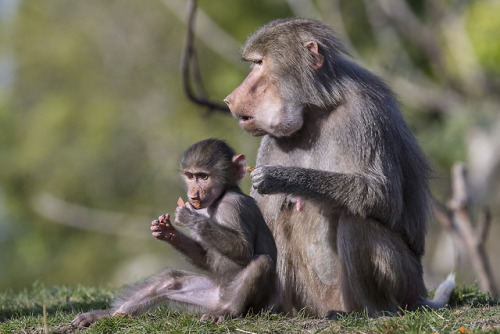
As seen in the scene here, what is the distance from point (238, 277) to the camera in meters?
5.64

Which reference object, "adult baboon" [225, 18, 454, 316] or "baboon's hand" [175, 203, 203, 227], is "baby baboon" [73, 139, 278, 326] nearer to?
"baboon's hand" [175, 203, 203, 227]

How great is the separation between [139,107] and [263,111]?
79.5 feet

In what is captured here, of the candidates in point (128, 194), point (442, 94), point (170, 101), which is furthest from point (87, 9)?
point (442, 94)

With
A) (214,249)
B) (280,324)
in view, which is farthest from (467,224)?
(214,249)

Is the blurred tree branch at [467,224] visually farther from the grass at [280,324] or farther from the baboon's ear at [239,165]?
the baboon's ear at [239,165]

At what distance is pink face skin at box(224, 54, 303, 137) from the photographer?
597cm

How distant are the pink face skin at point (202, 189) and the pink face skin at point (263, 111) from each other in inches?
20.7

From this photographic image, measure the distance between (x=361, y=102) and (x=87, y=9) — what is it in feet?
90.6

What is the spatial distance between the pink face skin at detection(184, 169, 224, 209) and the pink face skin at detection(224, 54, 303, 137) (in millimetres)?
527

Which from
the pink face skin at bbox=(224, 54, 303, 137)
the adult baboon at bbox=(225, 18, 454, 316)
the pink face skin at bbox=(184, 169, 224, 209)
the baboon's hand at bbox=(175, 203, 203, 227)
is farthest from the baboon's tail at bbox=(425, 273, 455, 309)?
the baboon's hand at bbox=(175, 203, 203, 227)

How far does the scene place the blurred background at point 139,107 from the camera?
70.0 feet

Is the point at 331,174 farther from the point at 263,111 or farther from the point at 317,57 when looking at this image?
the point at 317,57

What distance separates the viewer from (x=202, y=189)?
5758mm

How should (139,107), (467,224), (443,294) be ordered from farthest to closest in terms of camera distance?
1. (139,107)
2. (467,224)
3. (443,294)
